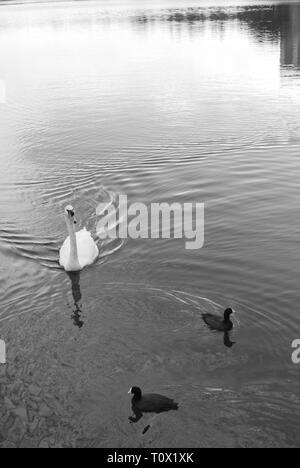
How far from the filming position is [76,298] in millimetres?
15547

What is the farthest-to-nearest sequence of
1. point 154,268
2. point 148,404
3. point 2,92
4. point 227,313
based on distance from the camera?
point 2,92 < point 154,268 < point 227,313 < point 148,404

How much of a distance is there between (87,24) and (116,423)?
85183 mm

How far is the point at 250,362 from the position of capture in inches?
495

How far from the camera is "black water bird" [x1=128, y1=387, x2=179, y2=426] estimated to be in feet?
36.4

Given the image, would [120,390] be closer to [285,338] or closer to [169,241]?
[285,338]

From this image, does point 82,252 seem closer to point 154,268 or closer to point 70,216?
point 70,216

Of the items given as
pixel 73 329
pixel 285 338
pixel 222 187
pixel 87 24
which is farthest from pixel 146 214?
pixel 87 24

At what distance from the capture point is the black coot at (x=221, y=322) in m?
13.2

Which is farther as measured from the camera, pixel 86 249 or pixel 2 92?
pixel 2 92

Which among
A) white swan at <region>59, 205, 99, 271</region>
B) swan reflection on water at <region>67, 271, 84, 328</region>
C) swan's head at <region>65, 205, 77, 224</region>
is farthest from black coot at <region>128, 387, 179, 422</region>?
swan's head at <region>65, 205, 77, 224</region>

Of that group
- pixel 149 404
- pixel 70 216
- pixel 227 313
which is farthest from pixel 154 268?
pixel 149 404

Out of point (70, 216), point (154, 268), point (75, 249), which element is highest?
point (70, 216)

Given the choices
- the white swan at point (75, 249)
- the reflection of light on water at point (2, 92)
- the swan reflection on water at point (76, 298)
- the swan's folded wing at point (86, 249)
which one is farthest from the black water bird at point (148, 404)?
the reflection of light on water at point (2, 92)

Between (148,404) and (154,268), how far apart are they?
6.33 metres
